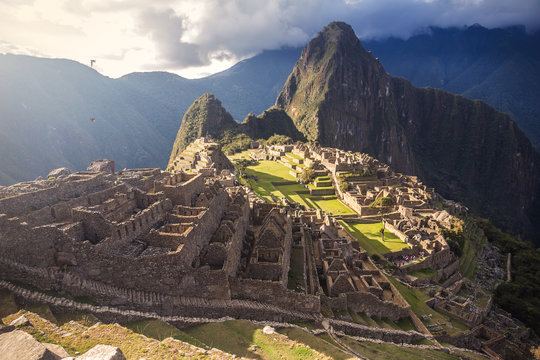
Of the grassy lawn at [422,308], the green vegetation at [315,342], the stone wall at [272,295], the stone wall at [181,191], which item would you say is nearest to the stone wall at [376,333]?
the stone wall at [272,295]

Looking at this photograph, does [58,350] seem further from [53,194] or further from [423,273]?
[423,273]

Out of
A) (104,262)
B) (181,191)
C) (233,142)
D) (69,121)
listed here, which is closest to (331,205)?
(181,191)

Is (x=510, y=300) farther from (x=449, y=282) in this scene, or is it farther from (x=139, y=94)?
(x=139, y=94)

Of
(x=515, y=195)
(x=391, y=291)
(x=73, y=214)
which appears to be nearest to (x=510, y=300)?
(x=391, y=291)

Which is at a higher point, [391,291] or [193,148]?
[193,148]

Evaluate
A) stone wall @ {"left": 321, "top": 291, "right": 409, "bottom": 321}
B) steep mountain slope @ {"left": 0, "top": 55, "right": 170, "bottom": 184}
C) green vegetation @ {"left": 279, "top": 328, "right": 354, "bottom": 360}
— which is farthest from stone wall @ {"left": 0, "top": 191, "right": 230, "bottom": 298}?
steep mountain slope @ {"left": 0, "top": 55, "right": 170, "bottom": 184}

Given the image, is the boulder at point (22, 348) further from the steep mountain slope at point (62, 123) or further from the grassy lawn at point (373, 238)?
the steep mountain slope at point (62, 123)

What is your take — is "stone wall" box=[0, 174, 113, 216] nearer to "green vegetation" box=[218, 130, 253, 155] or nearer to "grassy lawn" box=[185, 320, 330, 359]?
"grassy lawn" box=[185, 320, 330, 359]
